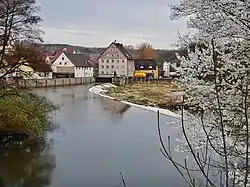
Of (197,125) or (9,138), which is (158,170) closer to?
(197,125)

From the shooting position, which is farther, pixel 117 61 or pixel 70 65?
pixel 117 61

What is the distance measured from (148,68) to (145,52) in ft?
59.7

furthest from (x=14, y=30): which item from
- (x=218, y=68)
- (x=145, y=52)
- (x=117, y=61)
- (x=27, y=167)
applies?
(x=145, y=52)

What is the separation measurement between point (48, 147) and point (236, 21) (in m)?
7.50

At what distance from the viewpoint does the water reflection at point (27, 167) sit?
832 centimetres

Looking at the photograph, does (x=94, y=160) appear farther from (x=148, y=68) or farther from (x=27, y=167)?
(x=148, y=68)

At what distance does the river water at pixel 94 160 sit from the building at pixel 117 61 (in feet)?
126

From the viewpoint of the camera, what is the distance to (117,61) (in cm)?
5338

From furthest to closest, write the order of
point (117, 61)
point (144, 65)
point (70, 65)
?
point (144, 65)
point (117, 61)
point (70, 65)

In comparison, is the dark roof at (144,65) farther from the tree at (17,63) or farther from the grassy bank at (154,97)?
the tree at (17,63)

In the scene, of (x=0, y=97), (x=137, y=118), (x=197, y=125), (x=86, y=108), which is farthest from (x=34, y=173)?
(x=86, y=108)

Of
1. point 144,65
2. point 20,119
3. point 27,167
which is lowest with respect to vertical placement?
point 27,167

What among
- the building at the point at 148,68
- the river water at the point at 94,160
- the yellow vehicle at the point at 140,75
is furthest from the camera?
the building at the point at 148,68

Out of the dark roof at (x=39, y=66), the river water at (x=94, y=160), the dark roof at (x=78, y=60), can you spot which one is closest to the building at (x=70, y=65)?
the dark roof at (x=78, y=60)
